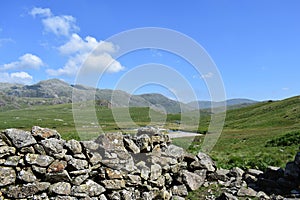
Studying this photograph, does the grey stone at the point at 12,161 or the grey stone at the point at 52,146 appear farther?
the grey stone at the point at 52,146

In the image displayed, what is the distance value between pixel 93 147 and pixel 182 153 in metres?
5.83

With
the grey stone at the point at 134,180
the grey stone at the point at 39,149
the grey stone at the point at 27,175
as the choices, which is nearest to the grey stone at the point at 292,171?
the grey stone at the point at 134,180

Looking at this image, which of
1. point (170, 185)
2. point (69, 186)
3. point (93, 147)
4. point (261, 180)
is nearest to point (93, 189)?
point (69, 186)

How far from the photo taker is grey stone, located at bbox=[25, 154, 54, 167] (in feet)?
38.4

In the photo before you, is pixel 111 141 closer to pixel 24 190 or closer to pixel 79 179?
pixel 79 179

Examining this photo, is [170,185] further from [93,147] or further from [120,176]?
[93,147]

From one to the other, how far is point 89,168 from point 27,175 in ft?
8.63

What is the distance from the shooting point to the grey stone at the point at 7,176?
11.2m

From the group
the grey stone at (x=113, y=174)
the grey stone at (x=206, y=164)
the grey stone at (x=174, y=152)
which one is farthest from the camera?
the grey stone at (x=206, y=164)

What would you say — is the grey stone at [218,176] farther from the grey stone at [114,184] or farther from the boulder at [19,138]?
the boulder at [19,138]

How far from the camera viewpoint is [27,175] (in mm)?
11516

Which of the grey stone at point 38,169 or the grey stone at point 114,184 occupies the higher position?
the grey stone at point 38,169

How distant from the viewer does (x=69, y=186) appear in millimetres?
11992

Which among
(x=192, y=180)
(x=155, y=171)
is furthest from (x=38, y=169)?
(x=192, y=180)
